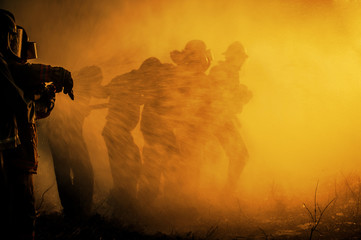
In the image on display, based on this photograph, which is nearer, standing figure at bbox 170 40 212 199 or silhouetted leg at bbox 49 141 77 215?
silhouetted leg at bbox 49 141 77 215

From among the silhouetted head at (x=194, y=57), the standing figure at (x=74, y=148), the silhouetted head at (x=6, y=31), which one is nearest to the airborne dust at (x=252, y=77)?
the standing figure at (x=74, y=148)

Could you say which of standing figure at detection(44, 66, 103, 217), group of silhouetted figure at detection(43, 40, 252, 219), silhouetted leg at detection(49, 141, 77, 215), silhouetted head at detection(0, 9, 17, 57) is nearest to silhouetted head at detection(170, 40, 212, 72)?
group of silhouetted figure at detection(43, 40, 252, 219)

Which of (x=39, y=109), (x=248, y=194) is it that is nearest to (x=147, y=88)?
(x=39, y=109)

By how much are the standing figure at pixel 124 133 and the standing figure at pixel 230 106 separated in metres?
1.57

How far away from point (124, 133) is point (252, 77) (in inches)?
274

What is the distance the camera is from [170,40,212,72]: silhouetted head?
444cm

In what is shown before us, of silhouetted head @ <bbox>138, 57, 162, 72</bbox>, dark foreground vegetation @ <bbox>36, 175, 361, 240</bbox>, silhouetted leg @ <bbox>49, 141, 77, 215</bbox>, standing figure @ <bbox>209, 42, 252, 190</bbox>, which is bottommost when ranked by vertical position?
dark foreground vegetation @ <bbox>36, 175, 361, 240</bbox>

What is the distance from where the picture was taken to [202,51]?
4.48 m

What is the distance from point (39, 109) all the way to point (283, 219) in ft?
12.7

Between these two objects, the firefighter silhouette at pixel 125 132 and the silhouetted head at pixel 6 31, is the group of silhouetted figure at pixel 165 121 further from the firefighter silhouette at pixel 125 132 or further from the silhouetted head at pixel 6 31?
the silhouetted head at pixel 6 31

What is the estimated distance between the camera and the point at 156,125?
432 cm

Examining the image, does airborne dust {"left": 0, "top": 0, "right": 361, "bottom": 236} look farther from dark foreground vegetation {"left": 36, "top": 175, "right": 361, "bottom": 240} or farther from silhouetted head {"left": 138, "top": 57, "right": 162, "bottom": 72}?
silhouetted head {"left": 138, "top": 57, "right": 162, "bottom": 72}

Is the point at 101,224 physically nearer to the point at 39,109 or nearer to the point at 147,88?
the point at 39,109

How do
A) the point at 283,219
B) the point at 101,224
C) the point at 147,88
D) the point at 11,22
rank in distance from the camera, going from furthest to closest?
the point at 147,88 < the point at 283,219 < the point at 101,224 < the point at 11,22
